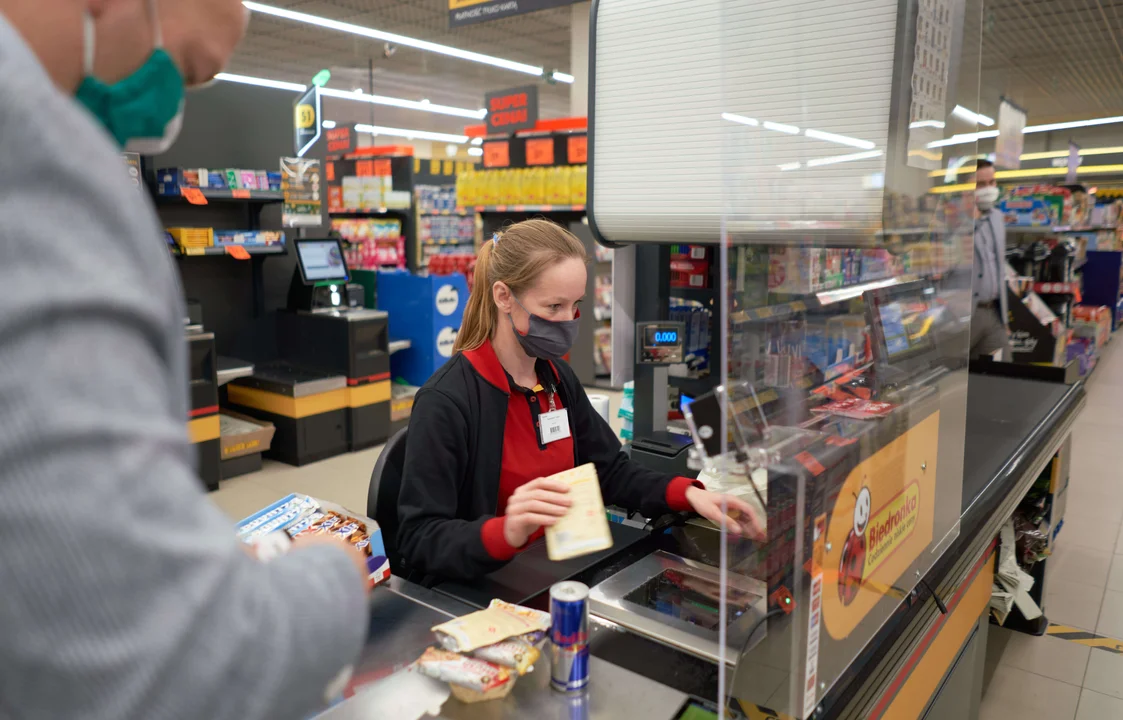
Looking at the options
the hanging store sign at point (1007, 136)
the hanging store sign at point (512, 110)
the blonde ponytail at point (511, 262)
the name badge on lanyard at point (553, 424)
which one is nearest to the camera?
the blonde ponytail at point (511, 262)

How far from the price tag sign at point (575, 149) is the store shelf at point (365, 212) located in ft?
7.26

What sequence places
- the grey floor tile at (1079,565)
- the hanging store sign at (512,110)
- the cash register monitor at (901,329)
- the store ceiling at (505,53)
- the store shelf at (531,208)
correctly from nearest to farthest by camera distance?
the cash register monitor at (901,329) < the grey floor tile at (1079,565) < the store shelf at (531,208) < the hanging store sign at (512,110) < the store ceiling at (505,53)

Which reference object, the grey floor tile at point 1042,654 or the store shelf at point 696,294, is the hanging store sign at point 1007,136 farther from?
the store shelf at point 696,294

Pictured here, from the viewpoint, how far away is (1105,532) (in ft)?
15.3

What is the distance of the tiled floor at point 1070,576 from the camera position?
3023mm

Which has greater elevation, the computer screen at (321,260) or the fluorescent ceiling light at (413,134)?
the fluorescent ceiling light at (413,134)

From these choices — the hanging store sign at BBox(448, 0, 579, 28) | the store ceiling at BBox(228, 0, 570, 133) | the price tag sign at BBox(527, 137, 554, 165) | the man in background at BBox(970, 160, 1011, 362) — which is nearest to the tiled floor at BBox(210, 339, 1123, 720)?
the man in background at BBox(970, 160, 1011, 362)

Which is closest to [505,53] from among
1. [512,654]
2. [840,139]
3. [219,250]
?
[219,250]

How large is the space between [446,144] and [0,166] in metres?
23.7

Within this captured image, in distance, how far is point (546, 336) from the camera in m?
2.01

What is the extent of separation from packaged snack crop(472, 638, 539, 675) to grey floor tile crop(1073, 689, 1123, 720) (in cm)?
268

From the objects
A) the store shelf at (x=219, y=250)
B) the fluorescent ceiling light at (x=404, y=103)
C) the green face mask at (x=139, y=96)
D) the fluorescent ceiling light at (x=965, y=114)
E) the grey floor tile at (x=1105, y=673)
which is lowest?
the grey floor tile at (x=1105, y=673)

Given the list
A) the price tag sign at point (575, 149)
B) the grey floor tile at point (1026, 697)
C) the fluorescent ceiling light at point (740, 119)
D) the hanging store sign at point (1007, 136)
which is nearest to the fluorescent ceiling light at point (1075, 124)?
the hanging store sign at point (1007, 136)

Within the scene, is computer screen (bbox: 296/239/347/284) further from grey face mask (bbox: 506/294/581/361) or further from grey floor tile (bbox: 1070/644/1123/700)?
grey floor tile (bbox: 1070/644/1123/700)
